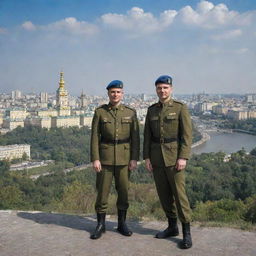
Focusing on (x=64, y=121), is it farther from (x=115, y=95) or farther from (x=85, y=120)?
(x=115, y=95)

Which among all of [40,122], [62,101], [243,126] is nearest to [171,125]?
[40,122]

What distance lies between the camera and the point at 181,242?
6.24 feet

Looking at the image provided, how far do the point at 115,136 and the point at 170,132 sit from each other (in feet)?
1.07

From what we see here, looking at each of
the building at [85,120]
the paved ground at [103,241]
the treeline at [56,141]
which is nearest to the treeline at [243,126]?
the treeline at [56,141]

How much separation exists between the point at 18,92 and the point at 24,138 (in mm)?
55135

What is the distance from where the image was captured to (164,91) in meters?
1.95

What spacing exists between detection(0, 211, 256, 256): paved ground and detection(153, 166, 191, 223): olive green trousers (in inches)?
6.3

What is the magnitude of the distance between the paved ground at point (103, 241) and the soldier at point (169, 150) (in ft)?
0.37

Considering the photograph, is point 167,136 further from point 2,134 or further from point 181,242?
point 2,134

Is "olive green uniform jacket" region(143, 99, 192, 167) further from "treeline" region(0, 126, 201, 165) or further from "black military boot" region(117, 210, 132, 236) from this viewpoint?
"treeline" region(0, 126, 201, 165)

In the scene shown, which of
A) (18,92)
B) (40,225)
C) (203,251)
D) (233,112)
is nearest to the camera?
(203,251)

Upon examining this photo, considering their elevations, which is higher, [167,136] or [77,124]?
[167,136]

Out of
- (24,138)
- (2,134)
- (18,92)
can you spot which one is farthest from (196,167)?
(18,92)

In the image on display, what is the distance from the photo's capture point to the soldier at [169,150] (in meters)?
1.91
